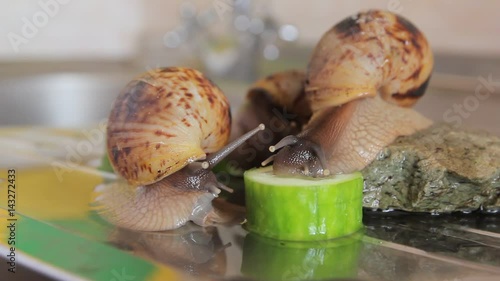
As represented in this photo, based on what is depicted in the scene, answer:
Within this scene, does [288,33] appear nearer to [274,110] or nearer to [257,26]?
[257,26]

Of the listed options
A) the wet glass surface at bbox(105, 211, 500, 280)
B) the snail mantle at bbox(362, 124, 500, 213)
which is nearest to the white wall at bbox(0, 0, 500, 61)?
the snail mantle at bbox(362, 124, 500, 213)

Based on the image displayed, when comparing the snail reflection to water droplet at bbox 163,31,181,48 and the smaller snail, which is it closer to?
the smaller snail

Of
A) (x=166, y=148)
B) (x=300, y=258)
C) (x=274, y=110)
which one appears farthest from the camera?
(x=274, y=110)

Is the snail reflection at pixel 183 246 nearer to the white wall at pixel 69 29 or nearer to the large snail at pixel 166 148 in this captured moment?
the large snail at pixel 166 148

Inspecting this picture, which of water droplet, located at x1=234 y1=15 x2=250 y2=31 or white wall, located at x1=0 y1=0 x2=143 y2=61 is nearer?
water droplet, located at x1=234 y1=15 x2=250 y2=31

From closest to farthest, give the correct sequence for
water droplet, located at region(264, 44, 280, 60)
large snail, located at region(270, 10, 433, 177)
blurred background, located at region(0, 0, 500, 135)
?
large snail, located at region(270, 10, 433, 177) → blurred background, located at region(0, 0, 500, 135) → water droplet, located at region(264, 44, 280, 60)

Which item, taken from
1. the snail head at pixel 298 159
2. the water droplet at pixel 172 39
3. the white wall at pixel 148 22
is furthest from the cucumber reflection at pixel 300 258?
the water droplet at pixel 172 39

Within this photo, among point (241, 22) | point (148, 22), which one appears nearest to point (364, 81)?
point (241, 22)
